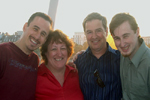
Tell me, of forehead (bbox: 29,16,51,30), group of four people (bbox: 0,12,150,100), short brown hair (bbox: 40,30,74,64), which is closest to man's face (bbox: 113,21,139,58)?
group of four people (bbox: 0,12,150,100)

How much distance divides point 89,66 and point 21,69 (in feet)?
3.66

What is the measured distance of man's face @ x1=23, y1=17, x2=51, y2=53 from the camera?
6.13 ft

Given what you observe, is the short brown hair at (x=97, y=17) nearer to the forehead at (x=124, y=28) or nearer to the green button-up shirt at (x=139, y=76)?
the forehead at (x=124, y=28)

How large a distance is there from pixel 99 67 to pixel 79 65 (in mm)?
414

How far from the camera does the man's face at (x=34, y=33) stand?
187cm

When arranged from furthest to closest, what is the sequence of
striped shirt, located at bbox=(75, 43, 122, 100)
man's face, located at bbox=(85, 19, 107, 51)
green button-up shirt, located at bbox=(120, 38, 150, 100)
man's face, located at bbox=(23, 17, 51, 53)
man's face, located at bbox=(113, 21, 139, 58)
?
man's face, located at bbox=(85, 19, 107, 51), striped shirt, located at bbox=(75, 43, 122, 100), man's face, located at bbox=(23, 17, 51, 53), man's face, located at bbox=(113, 21, 139, 58), green button-up shirt, located at bbox=(120, 38, 150, 100)

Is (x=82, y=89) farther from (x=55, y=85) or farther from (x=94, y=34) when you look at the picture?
(x=94, y=34)

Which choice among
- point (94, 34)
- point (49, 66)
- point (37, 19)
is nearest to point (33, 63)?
point (49, 66)

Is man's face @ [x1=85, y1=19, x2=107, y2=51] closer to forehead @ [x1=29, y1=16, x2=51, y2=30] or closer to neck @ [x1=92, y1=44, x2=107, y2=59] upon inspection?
neck @ [x1=92, y1=44, x2=107, y2=59]

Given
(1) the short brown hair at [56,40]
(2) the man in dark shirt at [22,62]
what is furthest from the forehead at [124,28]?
(2) the man in dark shirt at [22,62]

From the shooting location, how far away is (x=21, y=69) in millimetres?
1688

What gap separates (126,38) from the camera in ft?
5.37

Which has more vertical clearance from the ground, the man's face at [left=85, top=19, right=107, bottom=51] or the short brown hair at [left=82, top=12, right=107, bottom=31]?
the short brown hair at [left=82, top=12, right=107, bottom=31]

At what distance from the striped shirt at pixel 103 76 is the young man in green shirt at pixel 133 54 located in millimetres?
260
